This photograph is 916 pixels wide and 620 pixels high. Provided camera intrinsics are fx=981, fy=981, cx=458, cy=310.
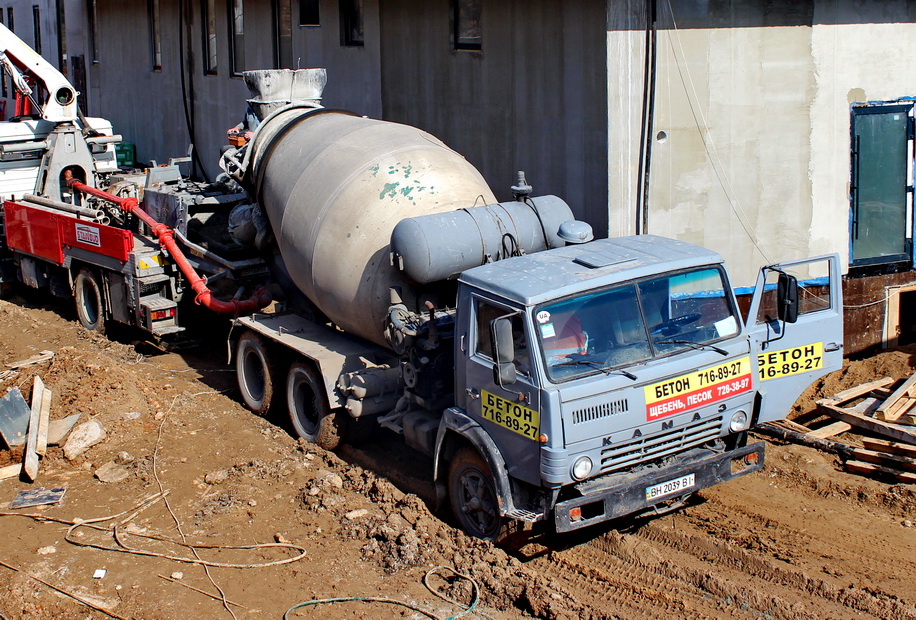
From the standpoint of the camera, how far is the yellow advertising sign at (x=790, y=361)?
8.16m

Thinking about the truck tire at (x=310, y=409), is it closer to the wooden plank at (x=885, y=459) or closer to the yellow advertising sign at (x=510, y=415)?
the yellow advertising sign at (x=510, y=415)

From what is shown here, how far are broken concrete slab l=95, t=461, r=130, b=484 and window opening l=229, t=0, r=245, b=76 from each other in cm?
1302

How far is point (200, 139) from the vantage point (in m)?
22.8

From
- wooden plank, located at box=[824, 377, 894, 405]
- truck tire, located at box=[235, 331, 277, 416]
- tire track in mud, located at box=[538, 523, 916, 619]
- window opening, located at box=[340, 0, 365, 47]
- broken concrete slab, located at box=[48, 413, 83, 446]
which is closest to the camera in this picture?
tire track in mud, located at box=[538, 523, 916, 619]

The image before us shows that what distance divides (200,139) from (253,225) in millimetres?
11920

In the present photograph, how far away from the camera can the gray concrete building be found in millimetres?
11805

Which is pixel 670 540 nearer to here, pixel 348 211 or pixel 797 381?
pixel 797 381

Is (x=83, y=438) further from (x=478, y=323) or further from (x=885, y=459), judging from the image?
(x=885, y=459)

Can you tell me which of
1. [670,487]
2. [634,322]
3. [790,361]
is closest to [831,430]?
[790,361]

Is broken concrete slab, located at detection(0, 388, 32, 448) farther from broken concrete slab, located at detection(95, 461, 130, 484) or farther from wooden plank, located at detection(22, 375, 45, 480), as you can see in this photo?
broken concrete slab, located at detection(95, 461, 130, 484)

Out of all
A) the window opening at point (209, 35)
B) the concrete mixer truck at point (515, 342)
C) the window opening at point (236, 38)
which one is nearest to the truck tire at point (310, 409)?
the concrete mixer truck at point (515, 342)

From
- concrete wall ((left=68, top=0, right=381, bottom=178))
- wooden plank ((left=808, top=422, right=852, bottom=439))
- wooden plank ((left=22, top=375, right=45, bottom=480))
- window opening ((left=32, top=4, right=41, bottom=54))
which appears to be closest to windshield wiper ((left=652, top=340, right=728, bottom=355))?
wooden plank ((left=808, top=422, right=852, bottom=439))

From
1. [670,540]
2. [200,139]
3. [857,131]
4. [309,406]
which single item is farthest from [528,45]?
[200,139]

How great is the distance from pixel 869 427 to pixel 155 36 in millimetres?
20489
